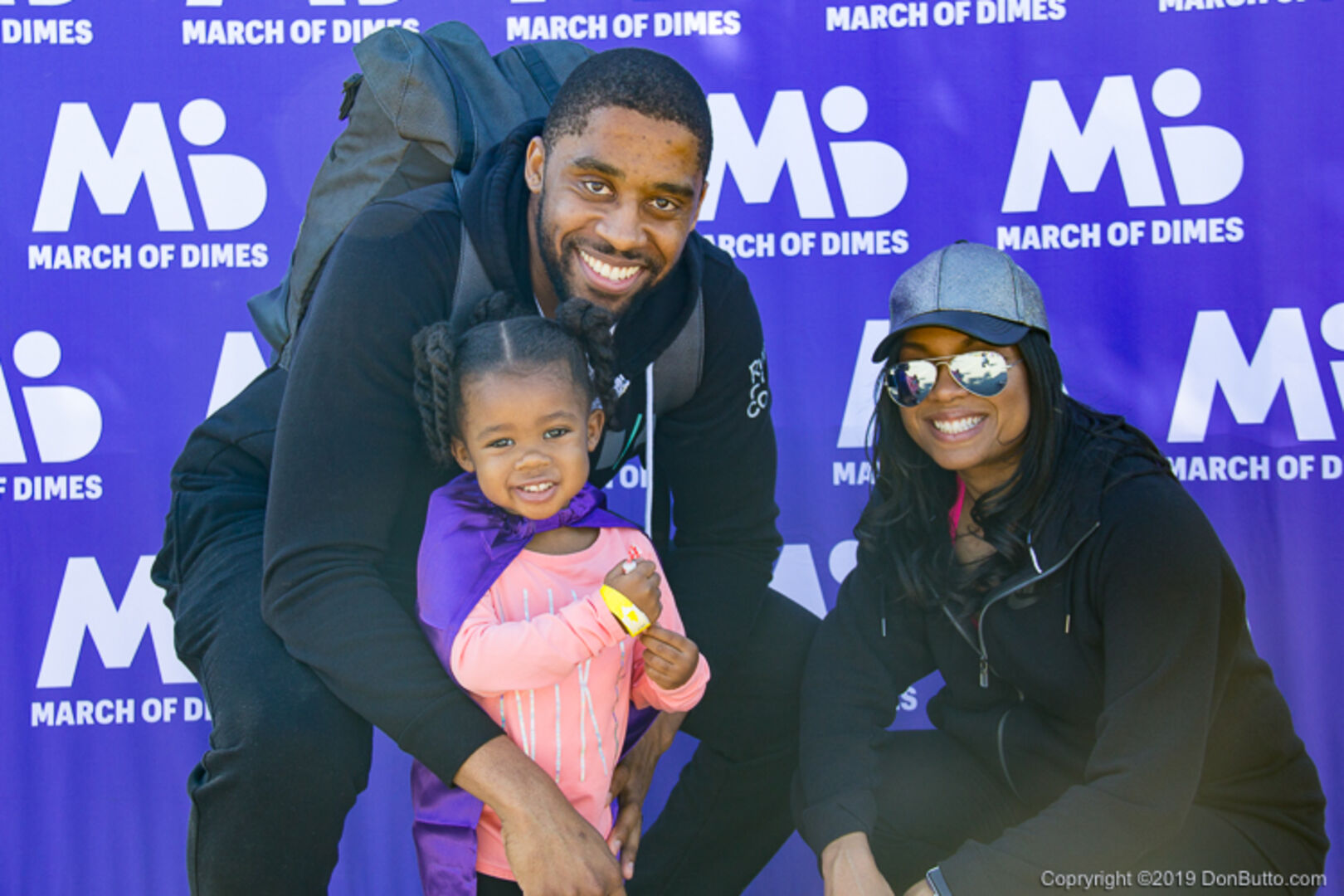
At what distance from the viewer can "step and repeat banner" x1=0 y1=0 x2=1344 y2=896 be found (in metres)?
2.67

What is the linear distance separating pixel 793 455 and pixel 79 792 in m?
2.04

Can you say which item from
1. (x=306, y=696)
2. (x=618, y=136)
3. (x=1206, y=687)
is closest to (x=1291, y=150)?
(x=1206, y=687)

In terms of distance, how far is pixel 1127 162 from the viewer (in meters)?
2.69

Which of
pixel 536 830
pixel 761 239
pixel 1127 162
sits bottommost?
pixel 536 830

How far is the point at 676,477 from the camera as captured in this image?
2.15m

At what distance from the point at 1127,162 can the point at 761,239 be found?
37.5 inches

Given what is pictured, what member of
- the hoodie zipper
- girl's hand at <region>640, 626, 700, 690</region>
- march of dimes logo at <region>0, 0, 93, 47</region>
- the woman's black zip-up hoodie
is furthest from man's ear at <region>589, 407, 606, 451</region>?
march of dimes logo at <region>0, 0, 93, 47</region>

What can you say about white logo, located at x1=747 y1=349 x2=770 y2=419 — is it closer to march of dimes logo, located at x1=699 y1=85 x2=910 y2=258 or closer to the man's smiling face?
the man's smiling face

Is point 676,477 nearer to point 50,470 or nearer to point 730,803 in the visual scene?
point 730,803

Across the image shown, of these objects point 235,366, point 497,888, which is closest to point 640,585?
point 497,888

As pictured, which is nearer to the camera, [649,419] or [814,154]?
[649,419]

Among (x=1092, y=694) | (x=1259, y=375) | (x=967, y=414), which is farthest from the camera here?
(x=1259, y=375)

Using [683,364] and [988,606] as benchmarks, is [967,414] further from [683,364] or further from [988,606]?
[683,364]

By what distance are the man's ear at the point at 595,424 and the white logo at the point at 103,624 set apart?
153cm
